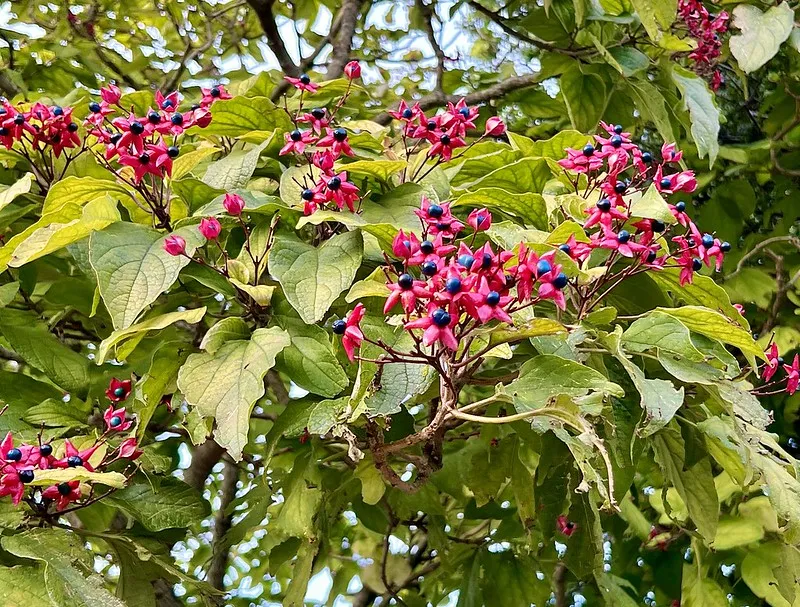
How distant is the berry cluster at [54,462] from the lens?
91cm

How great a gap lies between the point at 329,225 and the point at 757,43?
1.05 metres

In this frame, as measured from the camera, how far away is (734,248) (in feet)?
7.93

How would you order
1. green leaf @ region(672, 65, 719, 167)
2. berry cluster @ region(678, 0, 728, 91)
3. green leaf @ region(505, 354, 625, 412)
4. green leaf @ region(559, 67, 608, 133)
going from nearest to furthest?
green leaf @ region(505, 354, 625, 412) → green leaf @ region(672, 65, 719, 167) → green leaf @ region(559, 67, 608, 133) → berry cluster @ region(678, 0, 728, 91)

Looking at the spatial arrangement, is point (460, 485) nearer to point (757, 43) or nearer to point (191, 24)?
point (757, 43)

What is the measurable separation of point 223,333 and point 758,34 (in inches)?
51.2

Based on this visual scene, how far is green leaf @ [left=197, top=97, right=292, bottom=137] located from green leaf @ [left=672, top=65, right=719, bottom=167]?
28.7 inches

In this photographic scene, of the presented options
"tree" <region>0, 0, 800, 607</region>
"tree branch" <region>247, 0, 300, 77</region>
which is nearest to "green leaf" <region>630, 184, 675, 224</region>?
"tree" <region>0, 0, 800, 607</region>

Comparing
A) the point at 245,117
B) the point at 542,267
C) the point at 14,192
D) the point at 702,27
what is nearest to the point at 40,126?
the point at 14,192

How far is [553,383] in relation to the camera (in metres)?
0.86

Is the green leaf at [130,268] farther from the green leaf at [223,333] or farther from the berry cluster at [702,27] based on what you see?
the berry cluster at [702,27]

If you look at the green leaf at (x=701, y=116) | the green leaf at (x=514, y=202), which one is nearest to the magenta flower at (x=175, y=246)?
the green leaf at (x=514, y=202)

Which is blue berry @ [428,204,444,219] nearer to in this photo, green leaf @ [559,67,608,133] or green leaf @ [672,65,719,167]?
green leaf @ [672,65,719,167]

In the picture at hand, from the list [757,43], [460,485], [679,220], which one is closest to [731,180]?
[757,43]

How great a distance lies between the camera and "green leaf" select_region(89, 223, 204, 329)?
3.01 ft
